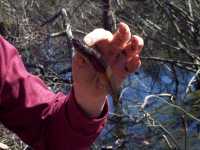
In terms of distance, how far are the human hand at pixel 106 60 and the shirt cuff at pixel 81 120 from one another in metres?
0.02

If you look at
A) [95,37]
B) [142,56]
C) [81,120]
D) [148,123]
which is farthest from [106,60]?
[142,56]

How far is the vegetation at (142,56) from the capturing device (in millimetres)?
4797

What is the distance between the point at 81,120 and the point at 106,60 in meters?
0.18

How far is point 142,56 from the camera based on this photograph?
22.2 ft

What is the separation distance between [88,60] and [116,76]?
9cm

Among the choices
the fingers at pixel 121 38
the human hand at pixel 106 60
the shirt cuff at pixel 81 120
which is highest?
A: the fingers at pixel 121 38

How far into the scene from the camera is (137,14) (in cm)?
701

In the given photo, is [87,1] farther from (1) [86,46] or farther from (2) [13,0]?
(1) [86,46]

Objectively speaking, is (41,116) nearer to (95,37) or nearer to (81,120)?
(81,120)

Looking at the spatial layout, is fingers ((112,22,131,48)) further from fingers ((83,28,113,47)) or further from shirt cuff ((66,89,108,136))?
shirt cuff ((66,89,108,136))

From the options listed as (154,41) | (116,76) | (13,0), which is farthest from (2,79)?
(154,41)

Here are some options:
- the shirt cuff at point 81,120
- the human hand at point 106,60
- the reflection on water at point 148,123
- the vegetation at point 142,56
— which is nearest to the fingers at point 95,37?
the human hand at point 106,60

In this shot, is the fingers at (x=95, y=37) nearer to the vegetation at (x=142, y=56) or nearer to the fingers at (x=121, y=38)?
the fingers at (x=121, y=38)

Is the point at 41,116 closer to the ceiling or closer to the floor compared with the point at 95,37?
closer to the floor
